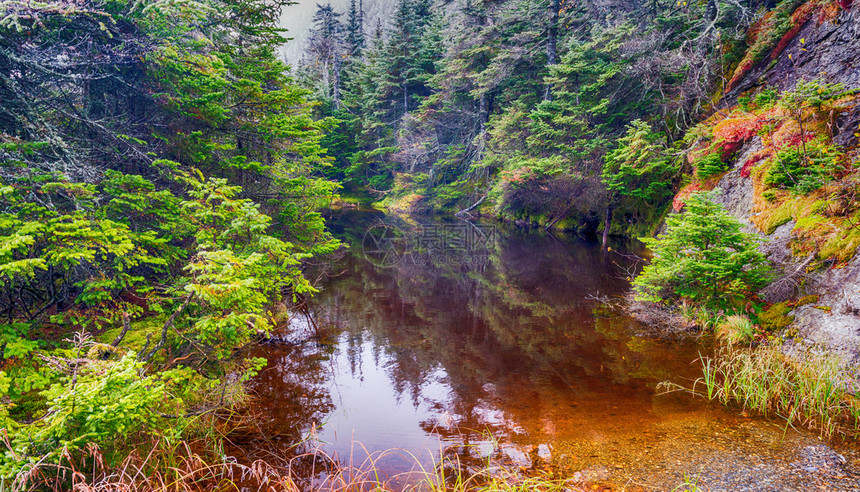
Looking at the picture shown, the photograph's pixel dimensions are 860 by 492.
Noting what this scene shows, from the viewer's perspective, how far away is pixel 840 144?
7168mm

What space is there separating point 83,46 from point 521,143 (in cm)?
1976

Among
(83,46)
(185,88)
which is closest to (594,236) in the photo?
(185,88)

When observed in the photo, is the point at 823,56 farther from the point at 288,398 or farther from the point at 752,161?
the point at 288,398

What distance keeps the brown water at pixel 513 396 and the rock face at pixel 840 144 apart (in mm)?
1634

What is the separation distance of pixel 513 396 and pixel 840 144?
750cm

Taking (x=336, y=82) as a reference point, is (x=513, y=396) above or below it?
below

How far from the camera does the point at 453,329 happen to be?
9.12 meters

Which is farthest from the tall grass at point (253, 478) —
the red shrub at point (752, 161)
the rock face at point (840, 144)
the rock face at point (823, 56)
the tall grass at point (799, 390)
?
the rock face at point (823, 56)

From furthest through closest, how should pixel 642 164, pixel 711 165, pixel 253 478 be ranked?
pixel 642 164 → pixel 711 165 → pixel 253 478

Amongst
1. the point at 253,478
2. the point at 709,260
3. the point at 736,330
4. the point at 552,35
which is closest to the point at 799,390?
the point at 736,330

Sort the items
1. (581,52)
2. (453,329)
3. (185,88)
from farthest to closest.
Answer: (581,52) → (453,329) → (185,88)

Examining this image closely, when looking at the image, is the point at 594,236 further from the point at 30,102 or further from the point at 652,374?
the point at 30,102

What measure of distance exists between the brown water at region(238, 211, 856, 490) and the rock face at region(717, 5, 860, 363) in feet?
5.36

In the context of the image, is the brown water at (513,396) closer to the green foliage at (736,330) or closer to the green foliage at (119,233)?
the green foliage at (736,330)
